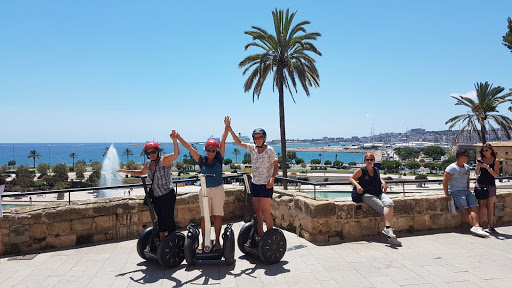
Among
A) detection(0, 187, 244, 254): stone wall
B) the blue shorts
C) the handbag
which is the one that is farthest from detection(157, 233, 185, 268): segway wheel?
the handbag

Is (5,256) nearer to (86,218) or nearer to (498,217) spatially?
(86,218)

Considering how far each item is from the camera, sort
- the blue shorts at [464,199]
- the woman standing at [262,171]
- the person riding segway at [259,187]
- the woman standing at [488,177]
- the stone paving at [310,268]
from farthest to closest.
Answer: the woman standing at [488,177] < the blue shorts at [464,199] < the woman standing at [262,171] < the person riding segway at [259,187] < the stone paving at [310,268]

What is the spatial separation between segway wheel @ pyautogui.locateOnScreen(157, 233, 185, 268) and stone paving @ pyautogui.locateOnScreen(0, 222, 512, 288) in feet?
0.43

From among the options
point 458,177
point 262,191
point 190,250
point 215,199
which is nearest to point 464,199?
point 458,177

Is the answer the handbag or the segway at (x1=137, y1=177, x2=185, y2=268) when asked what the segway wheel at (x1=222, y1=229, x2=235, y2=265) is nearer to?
the segway at (x1=137, y1=177, x2=185, y2=268)

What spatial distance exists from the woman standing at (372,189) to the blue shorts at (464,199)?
5.25 feet

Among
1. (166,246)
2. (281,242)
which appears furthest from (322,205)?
(166,246)

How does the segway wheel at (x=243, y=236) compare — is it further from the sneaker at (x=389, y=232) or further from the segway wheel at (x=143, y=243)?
the sneaker at (x=389, y=232)

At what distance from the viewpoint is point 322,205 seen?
20.5 ft

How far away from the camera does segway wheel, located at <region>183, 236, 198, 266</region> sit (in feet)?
16.3

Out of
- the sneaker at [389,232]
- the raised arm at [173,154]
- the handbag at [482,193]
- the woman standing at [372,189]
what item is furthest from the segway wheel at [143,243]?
the handbag at [482,193]

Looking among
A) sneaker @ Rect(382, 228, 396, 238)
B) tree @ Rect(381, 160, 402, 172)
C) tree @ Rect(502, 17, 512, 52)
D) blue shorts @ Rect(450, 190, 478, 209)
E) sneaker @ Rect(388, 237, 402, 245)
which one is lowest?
tree @ Rect(381, 160, 402, 172)

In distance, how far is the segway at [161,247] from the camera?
4.98 metres

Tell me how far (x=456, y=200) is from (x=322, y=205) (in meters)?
2.91
